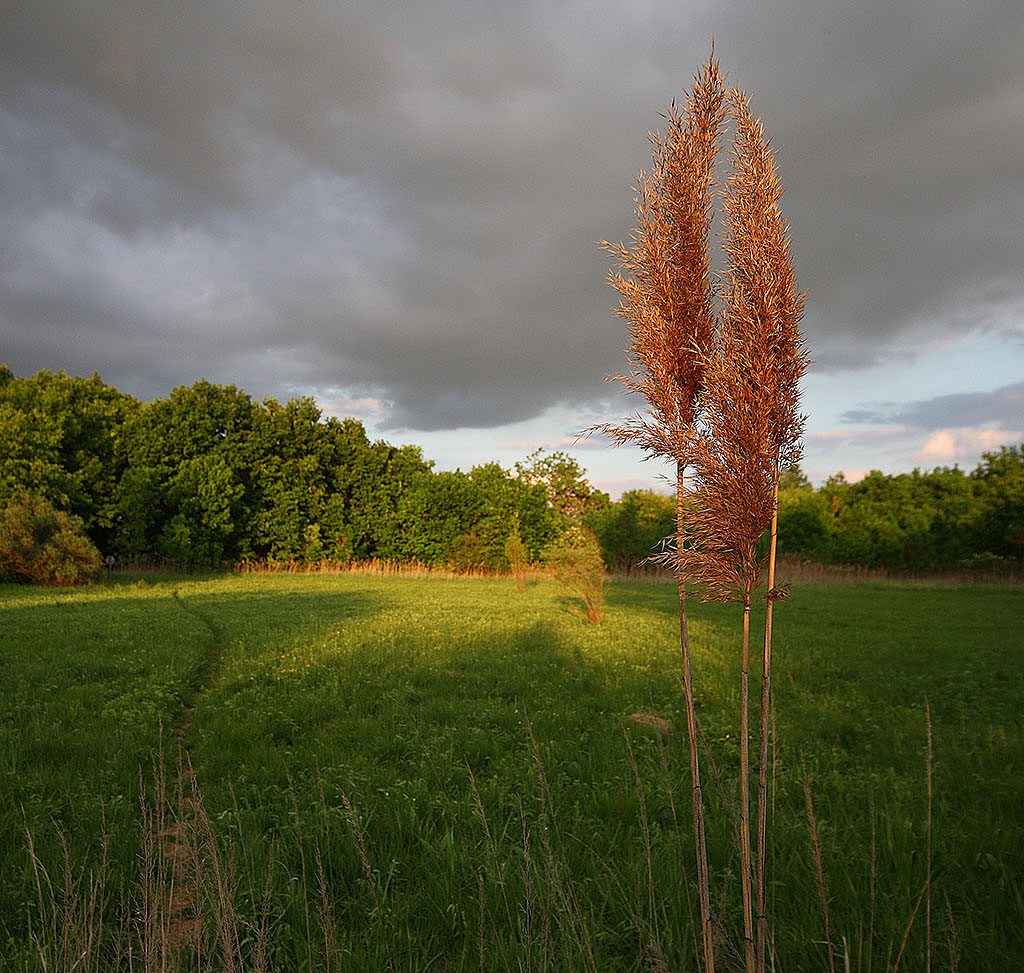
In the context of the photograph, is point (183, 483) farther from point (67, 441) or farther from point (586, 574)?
point (586, 574)

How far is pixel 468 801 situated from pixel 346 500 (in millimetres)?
33148

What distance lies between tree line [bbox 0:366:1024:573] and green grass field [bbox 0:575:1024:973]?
1924 centimetres

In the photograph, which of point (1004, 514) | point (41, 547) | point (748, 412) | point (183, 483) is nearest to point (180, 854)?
point (748, 412)

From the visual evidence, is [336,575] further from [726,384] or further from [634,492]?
[726,384]

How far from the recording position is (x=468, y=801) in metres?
4.57

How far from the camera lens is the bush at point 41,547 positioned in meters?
21.4

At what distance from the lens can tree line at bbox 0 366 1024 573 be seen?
1188 inches

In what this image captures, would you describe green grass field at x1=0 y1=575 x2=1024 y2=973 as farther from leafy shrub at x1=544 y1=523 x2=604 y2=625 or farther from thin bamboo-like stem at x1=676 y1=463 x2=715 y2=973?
leafy shrub at x1=544 y1=523 x2=604 y2=625

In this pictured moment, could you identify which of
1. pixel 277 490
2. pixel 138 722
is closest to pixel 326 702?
pixel 138 722

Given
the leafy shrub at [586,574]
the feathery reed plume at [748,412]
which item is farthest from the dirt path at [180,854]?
the leafy shrub at [586,574]

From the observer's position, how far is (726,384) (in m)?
1.91

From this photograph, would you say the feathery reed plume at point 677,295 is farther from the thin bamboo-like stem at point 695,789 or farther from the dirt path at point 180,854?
the dirt path at point 180,854

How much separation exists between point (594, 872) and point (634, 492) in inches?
1480

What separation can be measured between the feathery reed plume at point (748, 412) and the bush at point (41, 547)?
26.0 metres
